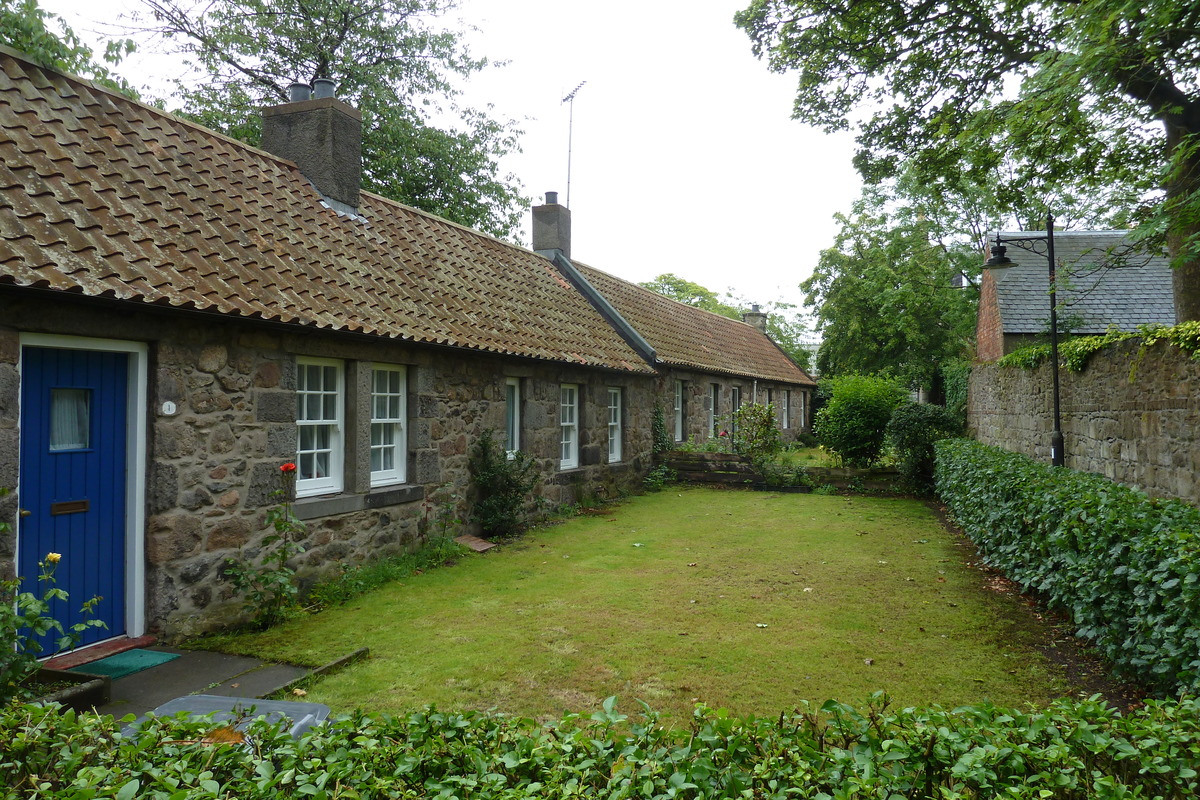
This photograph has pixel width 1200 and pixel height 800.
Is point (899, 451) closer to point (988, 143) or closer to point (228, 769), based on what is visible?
point (988, 143)

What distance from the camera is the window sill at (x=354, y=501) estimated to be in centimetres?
796

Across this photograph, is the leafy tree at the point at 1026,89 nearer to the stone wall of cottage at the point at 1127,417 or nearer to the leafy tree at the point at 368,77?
the stone wall of cottage at the point at 1127,417

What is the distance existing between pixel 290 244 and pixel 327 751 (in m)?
7.41

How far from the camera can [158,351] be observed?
6.38 m

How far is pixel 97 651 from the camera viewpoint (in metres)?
5.89

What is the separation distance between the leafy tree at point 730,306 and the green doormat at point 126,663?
46071 mm

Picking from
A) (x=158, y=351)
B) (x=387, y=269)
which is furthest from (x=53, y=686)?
(x=387, y=269)

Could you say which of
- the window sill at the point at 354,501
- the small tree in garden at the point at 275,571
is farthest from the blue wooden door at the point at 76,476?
the window sill at the point at 354,501

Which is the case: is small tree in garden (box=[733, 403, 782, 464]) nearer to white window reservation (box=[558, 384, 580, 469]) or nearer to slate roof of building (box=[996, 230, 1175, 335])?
white window reservation (box=[558, 384, 580, 469])

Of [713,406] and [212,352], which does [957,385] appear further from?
[212,352]

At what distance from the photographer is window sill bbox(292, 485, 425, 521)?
7.96 m

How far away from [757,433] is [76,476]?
15.7 m

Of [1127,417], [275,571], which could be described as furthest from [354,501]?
[1127,417]

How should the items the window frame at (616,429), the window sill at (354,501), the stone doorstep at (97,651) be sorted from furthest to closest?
1. the window frame at (616,429)
2. the window sill at (354,501)
3. the stone doorstep at (97,651)
